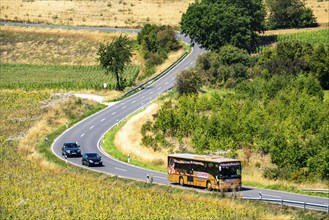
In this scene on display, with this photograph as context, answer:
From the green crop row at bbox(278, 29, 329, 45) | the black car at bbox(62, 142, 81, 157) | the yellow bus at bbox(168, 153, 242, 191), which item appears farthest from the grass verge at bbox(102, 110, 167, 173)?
the green crop row at bbox(278, 29, 329, 45)

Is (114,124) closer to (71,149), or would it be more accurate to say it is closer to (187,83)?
(187,83)

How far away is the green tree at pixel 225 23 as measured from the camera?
333 feet

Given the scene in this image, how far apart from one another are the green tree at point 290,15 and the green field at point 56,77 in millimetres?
28497

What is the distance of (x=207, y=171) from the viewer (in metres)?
49.5

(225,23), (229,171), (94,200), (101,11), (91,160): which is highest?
(225,23)

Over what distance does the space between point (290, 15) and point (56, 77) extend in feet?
142

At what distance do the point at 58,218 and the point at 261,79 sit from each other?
142ft

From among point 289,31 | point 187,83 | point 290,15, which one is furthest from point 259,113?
point 290,15

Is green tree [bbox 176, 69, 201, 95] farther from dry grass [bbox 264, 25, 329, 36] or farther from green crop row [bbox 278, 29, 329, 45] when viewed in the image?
dry grass [bbox 264, 25, 329, 36]

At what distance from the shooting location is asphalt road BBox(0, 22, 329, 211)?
160 feet

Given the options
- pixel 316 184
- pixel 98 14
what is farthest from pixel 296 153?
pixel 98 14

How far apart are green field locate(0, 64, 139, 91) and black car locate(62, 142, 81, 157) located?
34.0 m

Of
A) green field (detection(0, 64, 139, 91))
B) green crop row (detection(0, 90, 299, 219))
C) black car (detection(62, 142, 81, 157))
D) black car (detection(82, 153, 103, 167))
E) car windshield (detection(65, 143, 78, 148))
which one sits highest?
green crop row (detection(0, 90, 299, 219))

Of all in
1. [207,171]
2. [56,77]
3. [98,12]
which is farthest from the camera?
[98,12]
